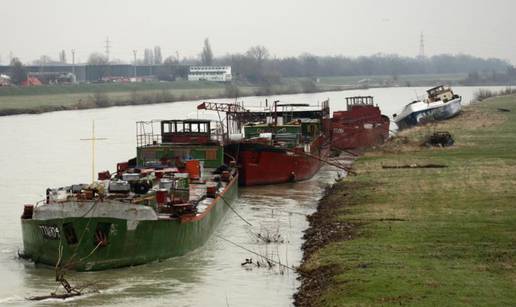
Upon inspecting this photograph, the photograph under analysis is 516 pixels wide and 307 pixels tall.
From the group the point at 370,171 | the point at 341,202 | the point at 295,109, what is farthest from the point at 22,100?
the point at 341,202

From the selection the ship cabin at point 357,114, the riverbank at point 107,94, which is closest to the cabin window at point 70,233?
the ship cabin at point 357,114

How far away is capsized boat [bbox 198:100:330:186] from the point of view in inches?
1885

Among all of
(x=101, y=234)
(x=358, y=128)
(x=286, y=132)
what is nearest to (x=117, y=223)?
(x=101, y=234)

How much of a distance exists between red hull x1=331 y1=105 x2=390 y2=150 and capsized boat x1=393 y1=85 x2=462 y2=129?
22.7 feet

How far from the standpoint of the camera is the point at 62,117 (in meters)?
105

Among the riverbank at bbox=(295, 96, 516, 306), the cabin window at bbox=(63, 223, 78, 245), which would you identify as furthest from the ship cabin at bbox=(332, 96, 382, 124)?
the cabin window at bbox=(63, 223, 78, 245)

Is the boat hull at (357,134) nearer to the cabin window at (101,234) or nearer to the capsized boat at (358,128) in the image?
the capsized boat at (358,128)

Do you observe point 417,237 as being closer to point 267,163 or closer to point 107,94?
point 267,163

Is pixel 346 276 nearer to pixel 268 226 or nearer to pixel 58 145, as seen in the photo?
pixel 268 226

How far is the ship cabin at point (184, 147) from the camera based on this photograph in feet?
Answer: 138

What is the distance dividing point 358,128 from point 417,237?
42736 millimetres

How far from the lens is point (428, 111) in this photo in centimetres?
8562

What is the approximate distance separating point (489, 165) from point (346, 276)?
78.2 ft

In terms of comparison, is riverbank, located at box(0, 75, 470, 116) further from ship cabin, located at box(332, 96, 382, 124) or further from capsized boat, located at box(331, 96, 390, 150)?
capsized boat, located at box(331, 96, 390, 150)
